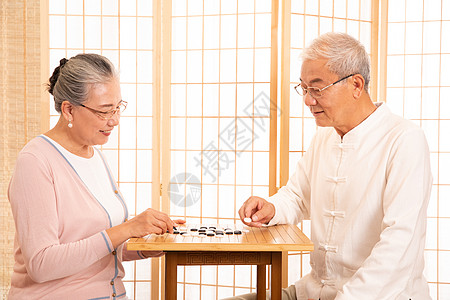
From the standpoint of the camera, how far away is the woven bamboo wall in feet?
12.0

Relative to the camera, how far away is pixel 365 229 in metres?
1.84

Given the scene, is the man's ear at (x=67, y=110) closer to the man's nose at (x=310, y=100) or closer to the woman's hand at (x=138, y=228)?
the woman's hand at (x=138, y=228)

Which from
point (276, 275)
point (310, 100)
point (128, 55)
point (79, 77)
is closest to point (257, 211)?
point (276, 275)

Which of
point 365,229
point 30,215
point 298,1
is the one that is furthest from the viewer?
point 298,1

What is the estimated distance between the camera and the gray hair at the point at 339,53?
1873mm

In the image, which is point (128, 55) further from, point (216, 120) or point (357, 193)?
point (357, 193)

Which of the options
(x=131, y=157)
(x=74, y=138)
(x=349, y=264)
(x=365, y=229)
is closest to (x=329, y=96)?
(x=365, y=229)

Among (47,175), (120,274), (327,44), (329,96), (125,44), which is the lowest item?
(120,274)

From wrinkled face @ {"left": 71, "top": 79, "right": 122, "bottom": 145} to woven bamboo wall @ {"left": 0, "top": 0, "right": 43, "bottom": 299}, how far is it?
197 centimetres

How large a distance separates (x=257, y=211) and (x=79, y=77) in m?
0.88

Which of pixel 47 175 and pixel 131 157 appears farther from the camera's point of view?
pixel 131 157

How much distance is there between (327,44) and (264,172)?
1651 mm

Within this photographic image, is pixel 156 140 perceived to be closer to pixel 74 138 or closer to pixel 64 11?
pixel 64 11

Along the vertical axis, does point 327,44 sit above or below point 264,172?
above
